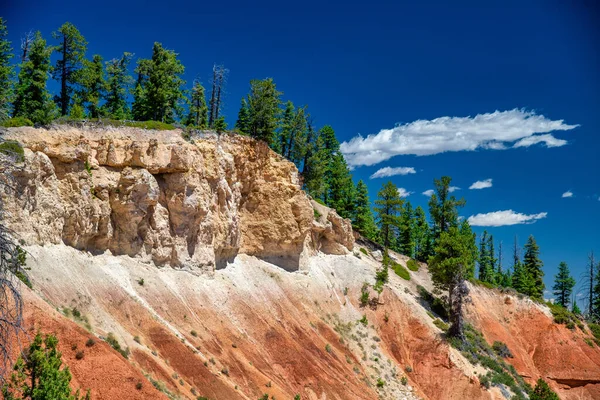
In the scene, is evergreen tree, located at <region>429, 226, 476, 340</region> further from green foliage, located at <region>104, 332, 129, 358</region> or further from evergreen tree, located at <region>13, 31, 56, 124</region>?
evergreen tree, located at <region>13, 31, 56, 124</region>

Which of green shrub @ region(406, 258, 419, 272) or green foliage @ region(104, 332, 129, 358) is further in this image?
green shrub @ region(406, 258, 419, 272)

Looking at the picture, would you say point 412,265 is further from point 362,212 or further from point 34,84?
point 34,84

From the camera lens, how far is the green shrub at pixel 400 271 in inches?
2437

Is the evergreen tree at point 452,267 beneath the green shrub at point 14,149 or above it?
beneath

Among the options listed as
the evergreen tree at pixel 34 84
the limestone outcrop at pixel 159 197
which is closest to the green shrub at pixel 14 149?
the limestone outcrop at pixel 159 197

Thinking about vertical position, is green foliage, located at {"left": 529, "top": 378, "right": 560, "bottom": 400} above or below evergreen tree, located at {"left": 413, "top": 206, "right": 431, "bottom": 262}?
below

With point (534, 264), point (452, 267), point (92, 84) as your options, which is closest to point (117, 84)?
point (92, 84)

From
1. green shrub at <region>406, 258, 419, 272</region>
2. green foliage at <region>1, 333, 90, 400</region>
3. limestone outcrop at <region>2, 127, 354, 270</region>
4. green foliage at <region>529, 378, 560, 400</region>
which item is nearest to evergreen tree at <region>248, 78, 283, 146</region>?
limestone outcrop at <region>2, 127, 354, 270</region>

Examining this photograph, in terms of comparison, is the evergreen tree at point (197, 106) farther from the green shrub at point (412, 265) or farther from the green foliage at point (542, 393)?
the green foliage at point (542, 393)

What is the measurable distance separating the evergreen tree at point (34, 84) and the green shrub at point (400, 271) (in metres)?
42.0

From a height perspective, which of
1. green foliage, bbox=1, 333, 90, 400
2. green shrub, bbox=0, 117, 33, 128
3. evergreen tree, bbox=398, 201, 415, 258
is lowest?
green foliage, bbox=1, 333, 90, 400

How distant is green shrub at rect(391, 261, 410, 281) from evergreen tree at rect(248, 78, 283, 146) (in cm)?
2241

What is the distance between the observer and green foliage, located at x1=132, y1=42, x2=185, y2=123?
5178 centimetres

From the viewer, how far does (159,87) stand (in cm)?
5169
